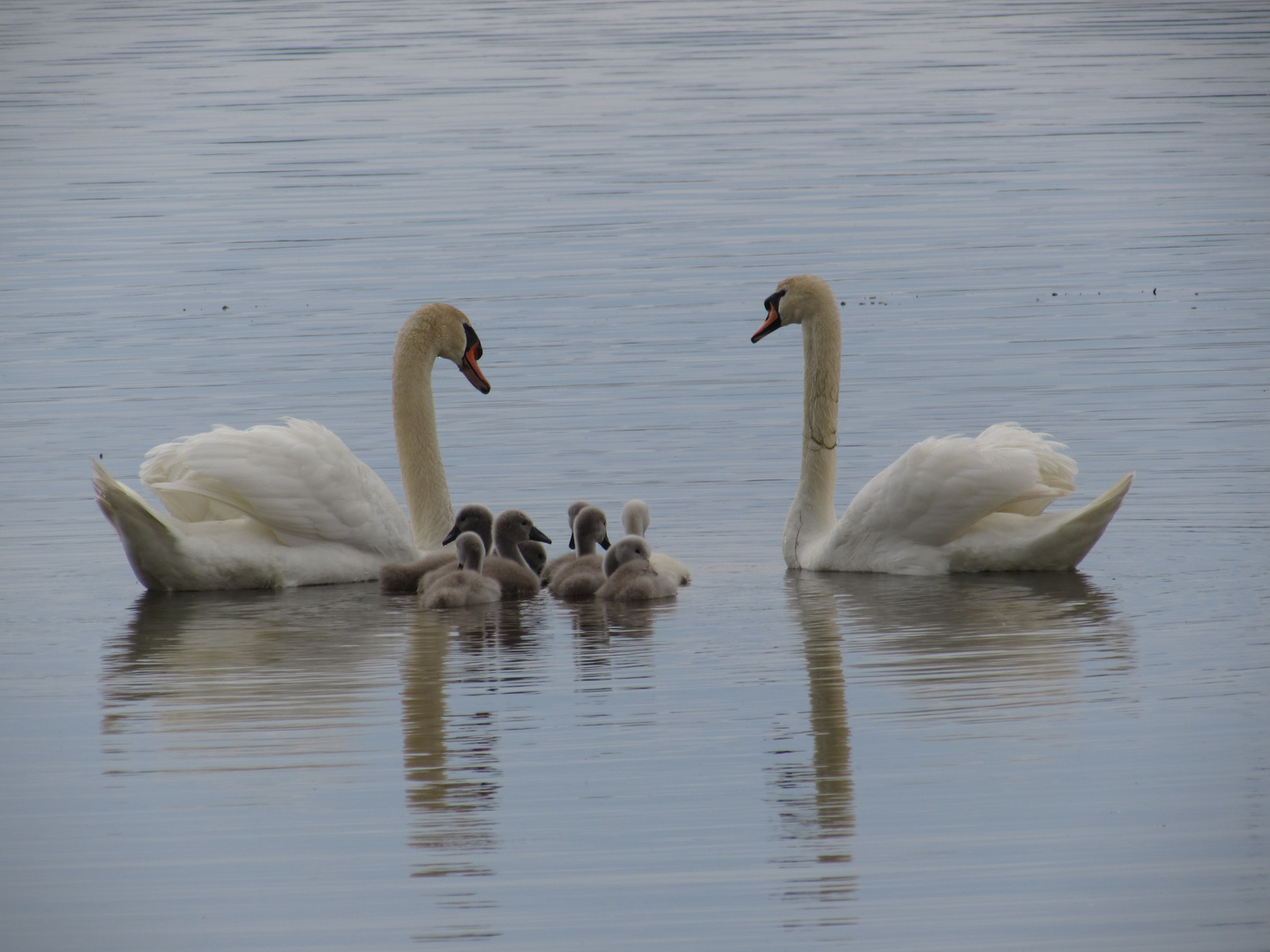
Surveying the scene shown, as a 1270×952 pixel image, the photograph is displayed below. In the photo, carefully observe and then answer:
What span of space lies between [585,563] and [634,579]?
626mm

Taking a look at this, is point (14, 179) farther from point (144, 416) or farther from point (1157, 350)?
point (1157, 350)

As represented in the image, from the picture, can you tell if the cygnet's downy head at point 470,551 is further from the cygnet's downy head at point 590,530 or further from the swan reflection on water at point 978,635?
the swan reflection on water at point 978,635

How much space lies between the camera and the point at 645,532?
449 inches

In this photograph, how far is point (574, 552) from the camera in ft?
37.0

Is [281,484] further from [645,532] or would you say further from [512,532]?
[645,532]

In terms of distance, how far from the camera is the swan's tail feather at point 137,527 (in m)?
10.3

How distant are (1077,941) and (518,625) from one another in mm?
4655

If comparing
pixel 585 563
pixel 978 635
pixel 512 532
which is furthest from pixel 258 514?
pixel 978 635

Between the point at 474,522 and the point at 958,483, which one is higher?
the point at 958,483

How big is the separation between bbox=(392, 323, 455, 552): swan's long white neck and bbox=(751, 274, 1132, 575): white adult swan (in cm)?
200

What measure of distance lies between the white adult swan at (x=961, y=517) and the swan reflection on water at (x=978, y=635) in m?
0.10

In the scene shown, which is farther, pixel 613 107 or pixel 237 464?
pixel 613 107

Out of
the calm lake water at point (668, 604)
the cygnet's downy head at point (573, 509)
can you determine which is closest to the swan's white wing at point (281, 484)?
the calm lake water at point (668, 604)

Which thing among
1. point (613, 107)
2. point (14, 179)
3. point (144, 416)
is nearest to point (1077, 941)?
point (144, 416)
